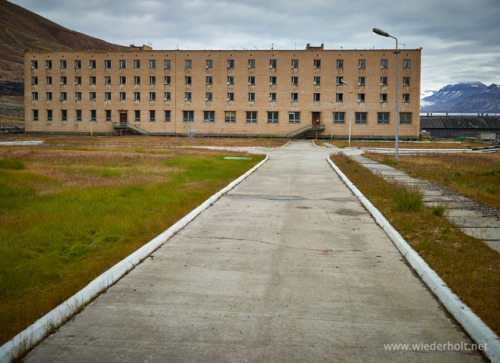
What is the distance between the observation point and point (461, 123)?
89125 mm

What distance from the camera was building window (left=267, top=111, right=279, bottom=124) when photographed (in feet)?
220

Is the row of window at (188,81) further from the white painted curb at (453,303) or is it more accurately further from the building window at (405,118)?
the white painted curb at (453,303)

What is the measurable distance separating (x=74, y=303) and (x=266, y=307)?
1959 millimetres

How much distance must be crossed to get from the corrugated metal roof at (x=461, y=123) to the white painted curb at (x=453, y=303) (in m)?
88.1

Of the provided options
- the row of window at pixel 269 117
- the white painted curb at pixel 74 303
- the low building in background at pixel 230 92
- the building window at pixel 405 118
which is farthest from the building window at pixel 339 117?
the white painted curb at pixel 74 303

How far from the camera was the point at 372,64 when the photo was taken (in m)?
65.1

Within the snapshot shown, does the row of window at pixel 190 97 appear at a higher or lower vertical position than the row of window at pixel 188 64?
lower

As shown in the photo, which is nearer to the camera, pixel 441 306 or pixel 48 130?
pixel 441 306

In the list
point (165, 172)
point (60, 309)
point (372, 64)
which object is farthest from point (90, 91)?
point (60, 309)

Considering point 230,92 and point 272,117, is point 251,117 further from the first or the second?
point 230,92

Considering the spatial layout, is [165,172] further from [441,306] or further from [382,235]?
[441,306]

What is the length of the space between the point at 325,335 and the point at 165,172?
45.2 feet

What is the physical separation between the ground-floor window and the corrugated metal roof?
41.9m

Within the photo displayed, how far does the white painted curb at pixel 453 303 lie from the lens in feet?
12.0
